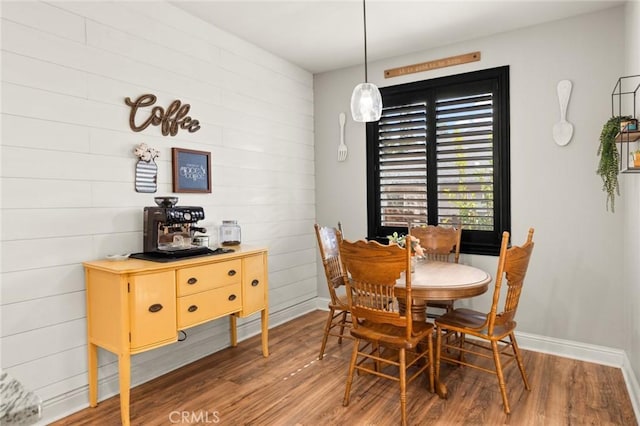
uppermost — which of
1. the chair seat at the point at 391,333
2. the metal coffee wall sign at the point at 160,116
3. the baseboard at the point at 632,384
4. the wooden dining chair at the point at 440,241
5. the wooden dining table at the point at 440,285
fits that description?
the metal coffee wall sign at the point at 160,116

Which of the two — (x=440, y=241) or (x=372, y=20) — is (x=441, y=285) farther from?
(x=372, y=20)

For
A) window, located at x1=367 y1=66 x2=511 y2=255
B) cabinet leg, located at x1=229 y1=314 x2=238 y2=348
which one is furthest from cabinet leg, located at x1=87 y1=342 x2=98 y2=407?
window, located at x1=367 y1=66 x2=511 y2=255

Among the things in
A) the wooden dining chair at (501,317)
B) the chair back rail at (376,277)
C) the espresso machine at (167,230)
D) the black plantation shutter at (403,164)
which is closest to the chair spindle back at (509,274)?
the wooden dining chair at (501,317)

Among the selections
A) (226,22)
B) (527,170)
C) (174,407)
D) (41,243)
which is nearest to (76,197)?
(41,243)

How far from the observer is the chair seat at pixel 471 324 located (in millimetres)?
2463

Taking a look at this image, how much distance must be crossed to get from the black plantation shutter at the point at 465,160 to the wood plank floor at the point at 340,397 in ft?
4.42

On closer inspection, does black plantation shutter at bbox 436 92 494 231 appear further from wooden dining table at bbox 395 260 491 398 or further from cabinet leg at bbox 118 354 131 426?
cabinet leg at bbox 118 354 131 426

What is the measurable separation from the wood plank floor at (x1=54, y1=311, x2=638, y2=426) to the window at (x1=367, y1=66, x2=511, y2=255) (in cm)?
122

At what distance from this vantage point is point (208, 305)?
2.75m

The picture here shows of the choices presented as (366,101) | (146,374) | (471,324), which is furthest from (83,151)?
(471,324)

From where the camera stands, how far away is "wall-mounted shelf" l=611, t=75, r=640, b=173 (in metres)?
2.22

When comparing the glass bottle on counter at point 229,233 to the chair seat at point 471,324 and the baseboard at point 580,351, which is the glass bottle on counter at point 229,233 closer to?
the chair seat at point 471,324

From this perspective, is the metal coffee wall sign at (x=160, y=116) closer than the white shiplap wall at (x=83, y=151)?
No

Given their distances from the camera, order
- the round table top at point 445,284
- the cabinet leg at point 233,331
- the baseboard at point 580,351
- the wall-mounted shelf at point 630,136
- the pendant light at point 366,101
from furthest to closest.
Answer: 1. the cabinet leg at point 233,331
2. the baseboard at point 580,351
3. the pendant light at point 366,101
4. the round table top at point 445,284
5. the wall-mounted shelf at point 630,136
